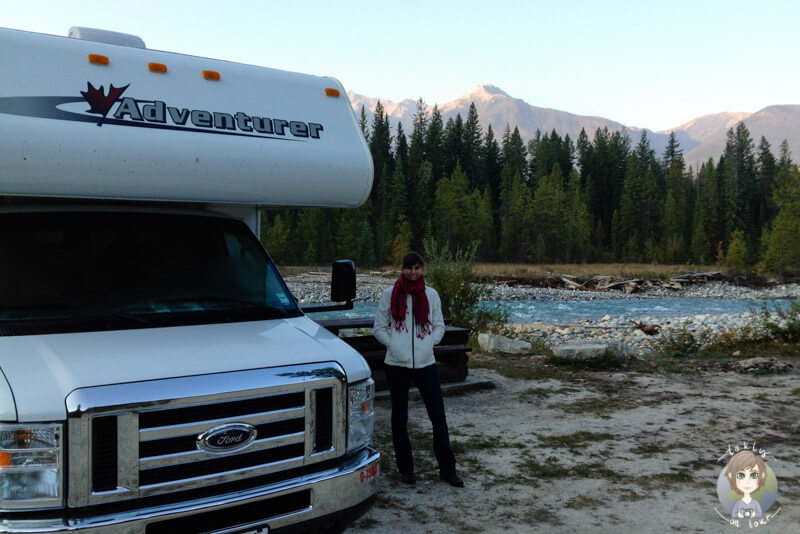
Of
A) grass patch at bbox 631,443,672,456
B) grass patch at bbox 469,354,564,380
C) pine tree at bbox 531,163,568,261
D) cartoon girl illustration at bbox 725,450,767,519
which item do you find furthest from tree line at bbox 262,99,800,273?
cartoon girl illustration at bbox 725,450,767,519

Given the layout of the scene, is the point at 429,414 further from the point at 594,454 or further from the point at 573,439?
the point at 573,439

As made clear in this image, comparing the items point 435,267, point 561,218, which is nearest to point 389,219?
point 561,218

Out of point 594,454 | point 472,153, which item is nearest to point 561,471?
point 594,454

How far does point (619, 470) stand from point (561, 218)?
82.4 m

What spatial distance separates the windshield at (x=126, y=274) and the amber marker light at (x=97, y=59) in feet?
3.29

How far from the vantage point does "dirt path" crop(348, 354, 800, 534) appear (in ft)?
15.7

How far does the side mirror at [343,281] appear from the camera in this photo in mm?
5211

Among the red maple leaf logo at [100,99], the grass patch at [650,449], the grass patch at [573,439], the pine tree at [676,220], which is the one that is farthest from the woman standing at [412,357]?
the pine tree at [676,220]

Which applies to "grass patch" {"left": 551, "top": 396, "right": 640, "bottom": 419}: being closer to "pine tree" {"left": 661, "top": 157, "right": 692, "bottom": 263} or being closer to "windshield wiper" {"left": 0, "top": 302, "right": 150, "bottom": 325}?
"windshield wiper" {"left": 0, "top": 302, "right": 150, "bottom": 325}

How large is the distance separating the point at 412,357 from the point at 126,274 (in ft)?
7.68

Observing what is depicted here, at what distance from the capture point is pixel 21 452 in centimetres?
292

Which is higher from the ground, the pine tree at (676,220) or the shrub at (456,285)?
the pine tree at (676,220)

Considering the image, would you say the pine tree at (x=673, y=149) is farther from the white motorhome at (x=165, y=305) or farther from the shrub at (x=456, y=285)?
the white motorhome at (x=165, y=305)

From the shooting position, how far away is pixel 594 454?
20.3ft
